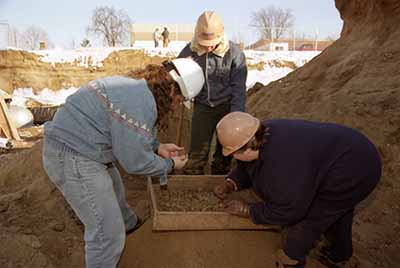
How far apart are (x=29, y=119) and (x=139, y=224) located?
369 inches

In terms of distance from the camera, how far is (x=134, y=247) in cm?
303

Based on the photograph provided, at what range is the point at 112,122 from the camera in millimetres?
2070

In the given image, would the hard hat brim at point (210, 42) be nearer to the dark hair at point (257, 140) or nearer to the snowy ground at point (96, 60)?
the dark hair at point (257, 140)

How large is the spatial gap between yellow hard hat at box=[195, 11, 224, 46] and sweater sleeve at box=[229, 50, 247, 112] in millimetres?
330

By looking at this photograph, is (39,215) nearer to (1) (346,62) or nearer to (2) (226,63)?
(2) (226,63)

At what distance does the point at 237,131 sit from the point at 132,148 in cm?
61

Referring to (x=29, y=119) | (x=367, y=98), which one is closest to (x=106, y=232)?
(x=367, y=98)

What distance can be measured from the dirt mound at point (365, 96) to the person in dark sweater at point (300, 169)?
94cm

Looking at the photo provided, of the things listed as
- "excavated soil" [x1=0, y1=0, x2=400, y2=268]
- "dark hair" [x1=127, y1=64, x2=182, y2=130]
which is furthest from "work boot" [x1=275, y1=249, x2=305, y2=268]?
"dark hair" [x1=127, y1=64, x2=182, y2=130]

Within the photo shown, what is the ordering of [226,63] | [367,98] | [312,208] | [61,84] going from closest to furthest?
[312,208] < [226,63] < [367,98] < [61,84]

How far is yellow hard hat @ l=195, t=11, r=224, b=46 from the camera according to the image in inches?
136

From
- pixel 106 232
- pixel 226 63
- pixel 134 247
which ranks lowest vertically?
pixel 134 247

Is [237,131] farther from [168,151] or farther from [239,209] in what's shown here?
[239,209]

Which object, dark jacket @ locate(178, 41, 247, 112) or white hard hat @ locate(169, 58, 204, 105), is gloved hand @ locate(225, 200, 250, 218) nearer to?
white hard hat @ locate(169, 58, 204, 105)
